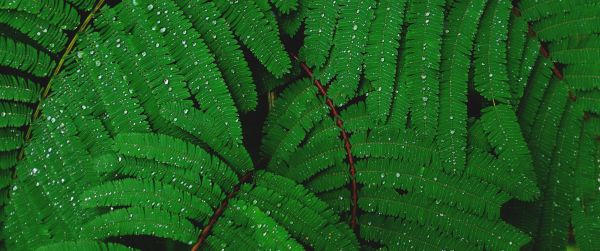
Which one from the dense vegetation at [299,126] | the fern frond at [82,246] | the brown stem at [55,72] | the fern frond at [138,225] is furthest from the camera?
the brown stem at [55,72]

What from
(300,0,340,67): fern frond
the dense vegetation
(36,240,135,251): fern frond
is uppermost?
(300,0,340,67): fern frond

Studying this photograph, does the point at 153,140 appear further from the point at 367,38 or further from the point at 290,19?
the point at 367,38

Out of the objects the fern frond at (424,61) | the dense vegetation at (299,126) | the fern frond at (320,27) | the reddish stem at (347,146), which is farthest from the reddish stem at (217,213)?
the fern frond at (424,61)

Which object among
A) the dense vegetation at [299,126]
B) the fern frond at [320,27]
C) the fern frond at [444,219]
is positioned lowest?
the fern frond at [444,219]

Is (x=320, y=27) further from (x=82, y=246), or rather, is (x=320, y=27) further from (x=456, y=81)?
(x=82, y=246)

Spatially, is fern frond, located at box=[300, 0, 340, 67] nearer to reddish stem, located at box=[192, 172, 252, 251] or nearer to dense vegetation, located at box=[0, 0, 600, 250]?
dense vegetation, located at box=[0, 0, 600, 250]

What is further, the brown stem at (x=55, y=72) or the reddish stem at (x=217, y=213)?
the brown stem at (x=55, y=72)

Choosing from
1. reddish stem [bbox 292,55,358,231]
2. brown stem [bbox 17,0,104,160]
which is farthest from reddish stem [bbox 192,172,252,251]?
brown stem [bbox 17,0,104,160]

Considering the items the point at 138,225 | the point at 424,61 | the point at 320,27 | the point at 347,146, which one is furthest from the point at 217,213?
the point at 424,61

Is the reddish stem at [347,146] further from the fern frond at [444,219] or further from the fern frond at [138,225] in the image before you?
the fern frond at [138,225]

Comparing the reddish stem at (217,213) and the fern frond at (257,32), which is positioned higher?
the fern frond at (257,32)
